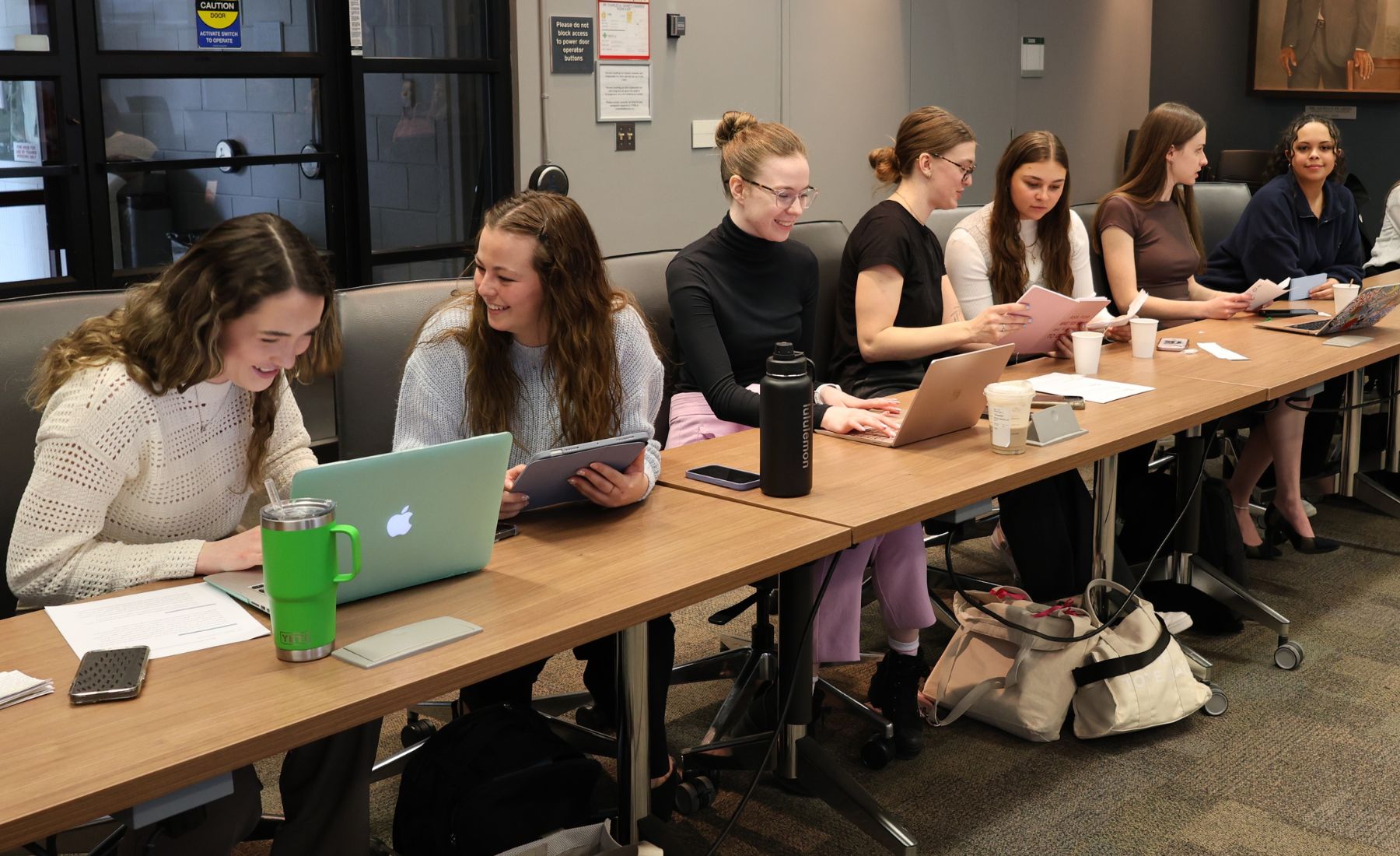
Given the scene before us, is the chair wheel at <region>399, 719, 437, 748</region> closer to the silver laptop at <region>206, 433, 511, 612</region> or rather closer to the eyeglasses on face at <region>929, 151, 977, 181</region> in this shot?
the silver laptop at <region>206, 433, 511, 612</region>

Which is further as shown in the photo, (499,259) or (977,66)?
(977,66)

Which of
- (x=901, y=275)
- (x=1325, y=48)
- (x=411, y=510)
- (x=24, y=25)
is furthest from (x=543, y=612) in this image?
(x=1325, y=48)

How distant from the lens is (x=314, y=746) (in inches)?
65.0

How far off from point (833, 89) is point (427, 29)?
6.26 ft

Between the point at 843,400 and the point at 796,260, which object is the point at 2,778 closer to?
the point at 843,400

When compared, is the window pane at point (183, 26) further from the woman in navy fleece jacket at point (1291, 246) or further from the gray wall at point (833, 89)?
the woman in navy fleece jacket at point (1291, 246)

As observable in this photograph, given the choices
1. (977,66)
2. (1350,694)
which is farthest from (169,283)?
(977,66)

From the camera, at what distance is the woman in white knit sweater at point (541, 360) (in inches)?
80.2

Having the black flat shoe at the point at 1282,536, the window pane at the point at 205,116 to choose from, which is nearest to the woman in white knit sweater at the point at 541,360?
the window pane at the point at 205,116

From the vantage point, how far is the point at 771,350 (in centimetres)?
282

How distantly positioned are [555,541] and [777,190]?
1.12 m

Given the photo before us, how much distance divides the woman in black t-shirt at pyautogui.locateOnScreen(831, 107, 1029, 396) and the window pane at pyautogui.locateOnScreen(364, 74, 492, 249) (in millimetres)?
2034

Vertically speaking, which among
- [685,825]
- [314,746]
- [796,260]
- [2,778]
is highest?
[796,260]

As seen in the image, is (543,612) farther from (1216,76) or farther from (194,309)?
(1216,76)
